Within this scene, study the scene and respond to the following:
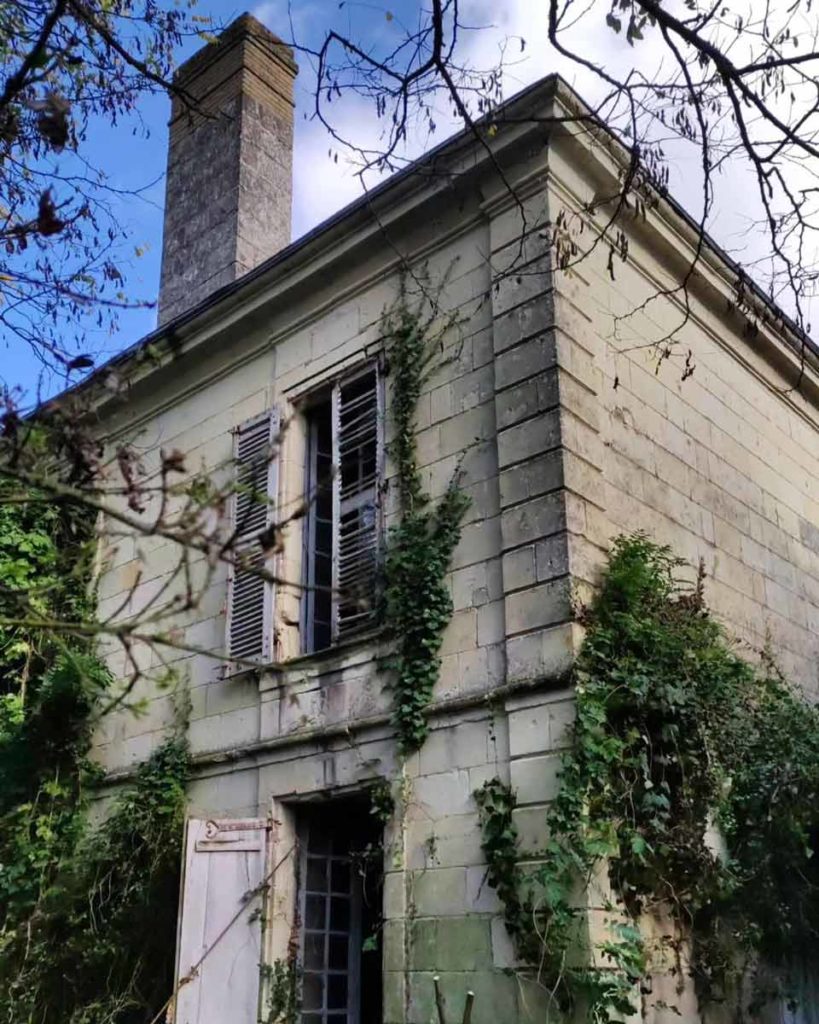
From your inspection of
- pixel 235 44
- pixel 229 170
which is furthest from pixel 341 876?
pixel 235 44

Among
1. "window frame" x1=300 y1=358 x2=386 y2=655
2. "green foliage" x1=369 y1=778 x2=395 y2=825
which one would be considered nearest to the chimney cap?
"window frame" x1=300 y1=358 x2=386 y2=655

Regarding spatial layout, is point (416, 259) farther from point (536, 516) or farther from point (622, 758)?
point (622, 758)

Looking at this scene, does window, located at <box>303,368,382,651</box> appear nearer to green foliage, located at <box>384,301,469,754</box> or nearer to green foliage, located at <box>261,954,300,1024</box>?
green foliage, located at <box>384,301,469,754</box>

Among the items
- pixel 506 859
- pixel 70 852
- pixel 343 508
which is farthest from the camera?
pixel 70 852

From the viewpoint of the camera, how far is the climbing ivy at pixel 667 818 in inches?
218

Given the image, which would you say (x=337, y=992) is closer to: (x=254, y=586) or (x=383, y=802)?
(x=383, y=802)

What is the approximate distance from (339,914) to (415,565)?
2.36 m

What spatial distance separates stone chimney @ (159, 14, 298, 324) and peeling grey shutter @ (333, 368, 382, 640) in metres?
3.47

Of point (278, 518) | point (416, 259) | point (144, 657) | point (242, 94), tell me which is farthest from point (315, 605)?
point (242, 94)

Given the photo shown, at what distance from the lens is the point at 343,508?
25.0ft

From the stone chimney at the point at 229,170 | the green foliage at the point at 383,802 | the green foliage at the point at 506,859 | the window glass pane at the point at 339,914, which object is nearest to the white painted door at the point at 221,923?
the window glass pane at the point at 339,914

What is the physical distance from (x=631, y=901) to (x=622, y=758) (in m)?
0.72

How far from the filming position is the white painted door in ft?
21.9

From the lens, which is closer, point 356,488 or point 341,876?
point 341,876
